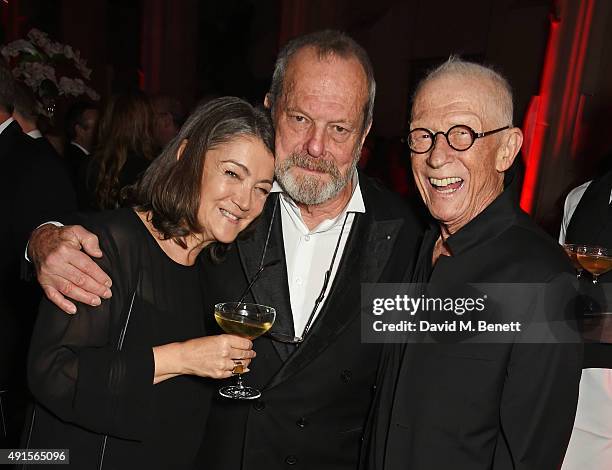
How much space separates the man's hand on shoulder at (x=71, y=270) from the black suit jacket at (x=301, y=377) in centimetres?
64

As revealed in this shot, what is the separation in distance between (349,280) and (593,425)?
128 cm

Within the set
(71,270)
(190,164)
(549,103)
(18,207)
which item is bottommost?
(71,270)

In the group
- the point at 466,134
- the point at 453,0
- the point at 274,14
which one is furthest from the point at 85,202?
the point at 274,14

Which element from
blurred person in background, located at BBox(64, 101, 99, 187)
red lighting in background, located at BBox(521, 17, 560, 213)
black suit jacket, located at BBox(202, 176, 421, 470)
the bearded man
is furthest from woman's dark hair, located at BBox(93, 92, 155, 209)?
red lighting in background, located at BBox(521, 17, 560, 213)

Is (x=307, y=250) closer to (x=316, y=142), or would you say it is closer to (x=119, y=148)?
(x=316, y=142)

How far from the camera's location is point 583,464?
2438 millimetres

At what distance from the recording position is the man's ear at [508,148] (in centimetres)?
185

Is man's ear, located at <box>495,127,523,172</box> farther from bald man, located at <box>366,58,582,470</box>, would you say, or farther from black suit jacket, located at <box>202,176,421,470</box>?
black suit jacket, located at <box>202,176,421,470</box>

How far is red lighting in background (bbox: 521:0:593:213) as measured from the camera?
18.1 feet

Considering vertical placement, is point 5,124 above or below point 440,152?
above

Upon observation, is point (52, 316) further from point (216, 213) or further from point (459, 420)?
point (459, 420)

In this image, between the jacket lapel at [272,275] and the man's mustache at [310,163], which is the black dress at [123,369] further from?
the man's mustache at [310,163]

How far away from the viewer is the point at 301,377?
2.18 m

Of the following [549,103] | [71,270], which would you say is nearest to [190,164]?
[71,270]
